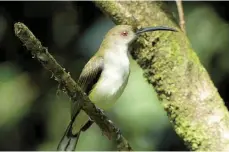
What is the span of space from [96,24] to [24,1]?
0.55 metres

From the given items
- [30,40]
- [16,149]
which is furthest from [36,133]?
[30,40]

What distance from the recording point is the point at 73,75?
14.7 ft

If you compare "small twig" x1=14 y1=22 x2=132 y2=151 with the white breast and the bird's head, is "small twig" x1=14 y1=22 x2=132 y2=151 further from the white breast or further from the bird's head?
the bird's head

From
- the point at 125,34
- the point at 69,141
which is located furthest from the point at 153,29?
the point at 69,141

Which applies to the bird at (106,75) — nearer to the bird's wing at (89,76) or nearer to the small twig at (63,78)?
the bird's wing at (89,76)

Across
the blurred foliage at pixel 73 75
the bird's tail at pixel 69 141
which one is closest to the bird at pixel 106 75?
the bird's tail at pixel 69 141

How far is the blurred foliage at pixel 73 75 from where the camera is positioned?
404cm

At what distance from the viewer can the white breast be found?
337 cm

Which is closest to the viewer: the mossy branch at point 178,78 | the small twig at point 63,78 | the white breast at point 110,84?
the small twig at point 63,78

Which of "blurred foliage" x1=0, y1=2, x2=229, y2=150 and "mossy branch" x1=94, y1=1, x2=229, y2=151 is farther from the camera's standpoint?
"blurred foliage" x1=0, y1=2, x2=229, y2=150

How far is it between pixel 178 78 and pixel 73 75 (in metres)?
0.97

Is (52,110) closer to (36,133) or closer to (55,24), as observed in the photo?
(36,133)

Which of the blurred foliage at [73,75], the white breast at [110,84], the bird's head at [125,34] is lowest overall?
A: the blurred foliage at [73,75]

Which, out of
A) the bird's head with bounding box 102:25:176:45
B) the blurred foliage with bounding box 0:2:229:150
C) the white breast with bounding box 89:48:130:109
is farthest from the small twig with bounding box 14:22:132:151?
the blurred foliage with bounding box 0:2:229:150
